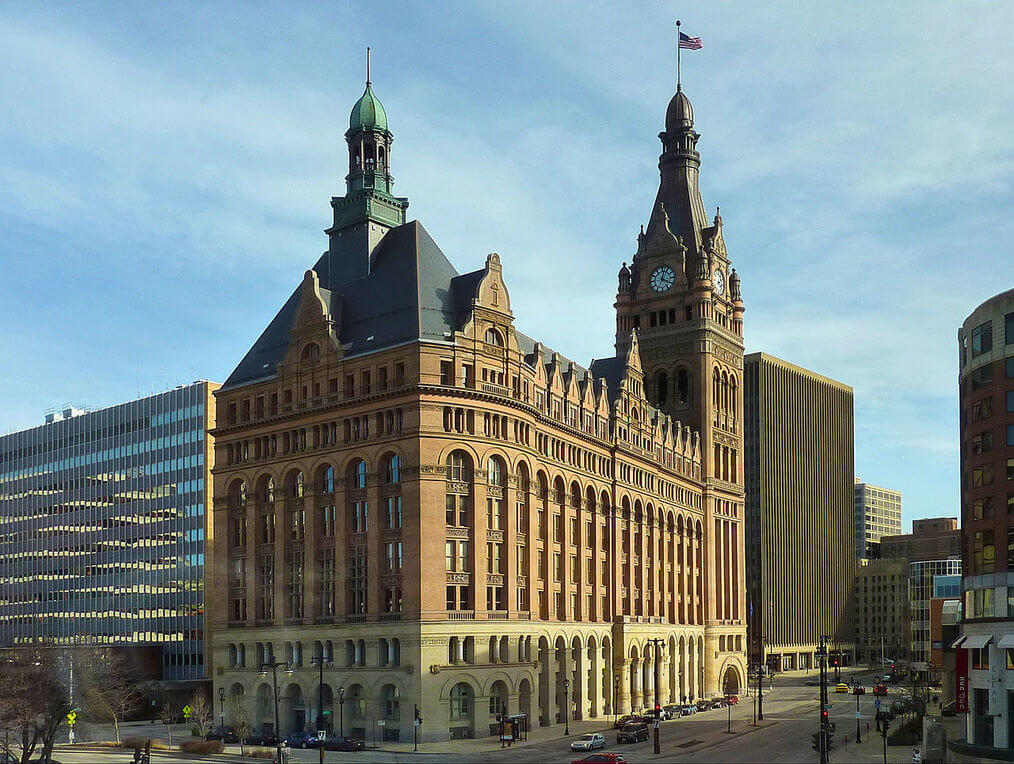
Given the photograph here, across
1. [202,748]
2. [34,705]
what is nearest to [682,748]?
[202,748]

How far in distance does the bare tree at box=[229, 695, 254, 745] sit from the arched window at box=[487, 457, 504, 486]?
1265 inches

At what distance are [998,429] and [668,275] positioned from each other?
87.0m

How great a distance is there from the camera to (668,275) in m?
174

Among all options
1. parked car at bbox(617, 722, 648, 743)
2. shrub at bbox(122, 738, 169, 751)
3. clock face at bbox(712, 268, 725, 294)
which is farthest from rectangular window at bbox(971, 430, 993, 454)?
clock face at bbox(712, 268, 725, 294)

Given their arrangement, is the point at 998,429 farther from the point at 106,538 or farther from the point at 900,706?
the point at 106,538

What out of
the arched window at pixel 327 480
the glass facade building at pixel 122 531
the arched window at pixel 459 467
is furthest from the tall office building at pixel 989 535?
the glass facade building at pixel 122 531

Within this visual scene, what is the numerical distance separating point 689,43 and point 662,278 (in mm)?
33307

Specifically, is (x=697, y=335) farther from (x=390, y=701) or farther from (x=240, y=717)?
(x=240, y=717)

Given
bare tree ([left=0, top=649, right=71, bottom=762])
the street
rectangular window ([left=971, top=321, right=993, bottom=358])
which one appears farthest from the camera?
rectangular window ([left=971, top=321, right=993, bottom=358])

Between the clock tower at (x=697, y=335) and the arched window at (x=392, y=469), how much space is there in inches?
2633

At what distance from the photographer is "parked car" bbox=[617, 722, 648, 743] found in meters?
104

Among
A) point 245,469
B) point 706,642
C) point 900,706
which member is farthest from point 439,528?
point 706,642

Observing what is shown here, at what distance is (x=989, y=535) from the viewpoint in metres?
89.8

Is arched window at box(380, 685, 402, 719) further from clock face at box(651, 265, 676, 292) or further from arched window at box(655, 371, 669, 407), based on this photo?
clock face at box(651, 265, 676, 292)
